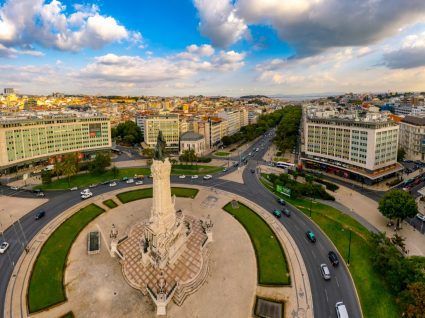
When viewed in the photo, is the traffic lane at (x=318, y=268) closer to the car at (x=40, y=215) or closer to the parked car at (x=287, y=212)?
the parked car at (x=287, y=212)

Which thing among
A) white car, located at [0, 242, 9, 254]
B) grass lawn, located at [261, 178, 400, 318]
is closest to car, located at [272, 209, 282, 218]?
grass lawn, located at [261, 178, 400, 318]

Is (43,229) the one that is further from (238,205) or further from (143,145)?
(143,145)

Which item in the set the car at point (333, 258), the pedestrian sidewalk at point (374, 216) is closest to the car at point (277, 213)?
the car at point (333, 258)

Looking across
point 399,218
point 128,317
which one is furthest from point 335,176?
point 128,317

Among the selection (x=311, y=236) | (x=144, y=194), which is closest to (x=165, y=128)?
(x=144, y=194)

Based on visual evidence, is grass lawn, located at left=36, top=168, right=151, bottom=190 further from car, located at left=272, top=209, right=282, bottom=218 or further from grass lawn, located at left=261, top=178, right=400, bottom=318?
grass lawn, located at left=261, top=178, right=400, bottom=318

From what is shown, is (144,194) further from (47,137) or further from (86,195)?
(47,137)
